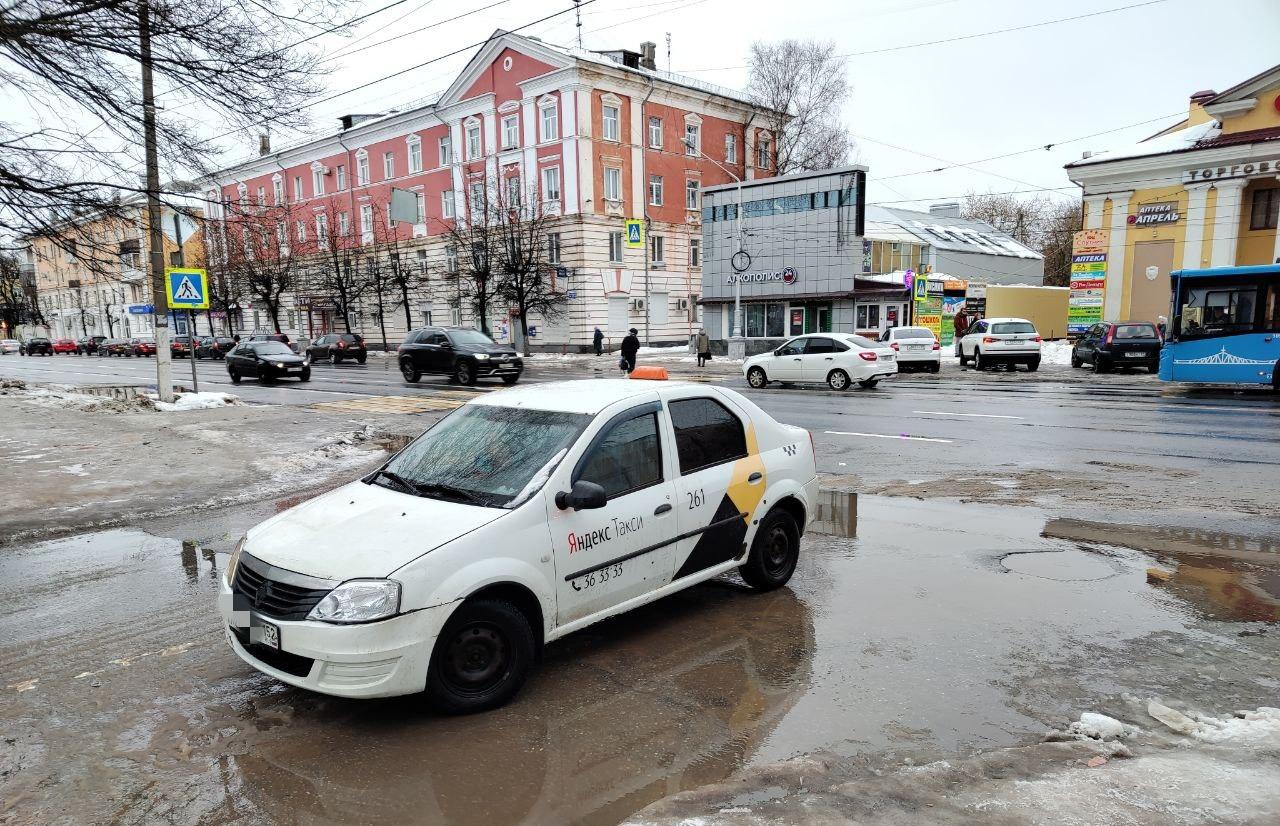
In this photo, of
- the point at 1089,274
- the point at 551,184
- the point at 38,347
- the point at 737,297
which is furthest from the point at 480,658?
the point at 38,347

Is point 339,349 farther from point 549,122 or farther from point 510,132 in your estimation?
point 549,122

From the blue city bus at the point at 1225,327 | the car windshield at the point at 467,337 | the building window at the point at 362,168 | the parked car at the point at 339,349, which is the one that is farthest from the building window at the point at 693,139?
the blue city bus at the point at 1225,327

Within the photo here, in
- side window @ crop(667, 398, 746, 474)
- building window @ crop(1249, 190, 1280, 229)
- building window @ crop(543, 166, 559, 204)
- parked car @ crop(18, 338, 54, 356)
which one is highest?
building window @ crop(543, 166, 559, 204)

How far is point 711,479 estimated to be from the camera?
519cm

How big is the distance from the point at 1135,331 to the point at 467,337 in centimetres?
2213

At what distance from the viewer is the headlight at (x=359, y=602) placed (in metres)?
3.61

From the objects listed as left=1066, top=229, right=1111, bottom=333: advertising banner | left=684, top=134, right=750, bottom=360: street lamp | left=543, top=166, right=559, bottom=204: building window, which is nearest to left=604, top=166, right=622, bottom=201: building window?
left=543, top=166, right=559, bottom=204: building window

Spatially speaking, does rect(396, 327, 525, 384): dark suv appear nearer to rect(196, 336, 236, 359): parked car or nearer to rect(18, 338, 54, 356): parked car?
rect(196, 336, 236, 359): parked car

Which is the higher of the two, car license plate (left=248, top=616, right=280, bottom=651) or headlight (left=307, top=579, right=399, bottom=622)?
headlight (left=307, top=579, right=399, bottom=622)

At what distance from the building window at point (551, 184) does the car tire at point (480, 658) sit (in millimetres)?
42652

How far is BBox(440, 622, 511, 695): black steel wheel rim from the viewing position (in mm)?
3883

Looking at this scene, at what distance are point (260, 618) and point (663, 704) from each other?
2.07 m

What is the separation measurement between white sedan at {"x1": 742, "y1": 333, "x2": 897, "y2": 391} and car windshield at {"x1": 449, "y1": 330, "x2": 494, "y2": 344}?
930cm

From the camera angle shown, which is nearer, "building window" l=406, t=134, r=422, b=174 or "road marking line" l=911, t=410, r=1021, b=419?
"road marking line" l=911, t=410, r=1021, b=419
